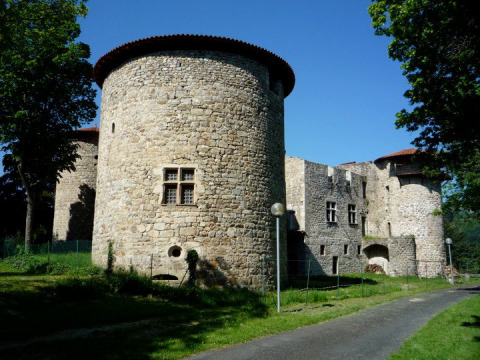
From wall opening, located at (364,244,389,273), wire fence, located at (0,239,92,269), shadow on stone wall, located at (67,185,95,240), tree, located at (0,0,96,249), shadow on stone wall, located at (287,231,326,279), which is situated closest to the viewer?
wire fence, located at (0,239,92,269)

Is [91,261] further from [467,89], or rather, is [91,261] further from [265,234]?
[467,89]

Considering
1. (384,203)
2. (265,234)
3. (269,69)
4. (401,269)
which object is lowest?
(401,269)

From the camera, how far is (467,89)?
1001cm

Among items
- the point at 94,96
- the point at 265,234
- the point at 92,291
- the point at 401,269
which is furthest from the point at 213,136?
the point at 401,269

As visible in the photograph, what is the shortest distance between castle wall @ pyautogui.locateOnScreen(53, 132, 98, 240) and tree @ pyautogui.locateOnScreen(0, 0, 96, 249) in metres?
2.14

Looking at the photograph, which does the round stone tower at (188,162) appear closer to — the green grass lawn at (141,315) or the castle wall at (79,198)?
the green grass lawn at (141,315)

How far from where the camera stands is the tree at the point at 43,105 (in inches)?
783

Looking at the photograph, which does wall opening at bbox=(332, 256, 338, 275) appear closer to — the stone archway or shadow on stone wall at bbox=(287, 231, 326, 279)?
Answer: shadow on stone wall at bbox=(287, 231, 326, 279)

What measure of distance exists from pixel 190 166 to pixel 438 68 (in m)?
8.82

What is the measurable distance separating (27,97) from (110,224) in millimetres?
11996

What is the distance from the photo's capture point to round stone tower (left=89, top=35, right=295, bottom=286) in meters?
13.6

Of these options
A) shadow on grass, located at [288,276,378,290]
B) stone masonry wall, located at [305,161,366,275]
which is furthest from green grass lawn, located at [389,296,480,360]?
stone masonry wall, located at [305,161,366,275]

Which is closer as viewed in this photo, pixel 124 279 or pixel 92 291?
pixel 92 291

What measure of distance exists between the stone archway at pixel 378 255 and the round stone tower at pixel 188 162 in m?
20.2
